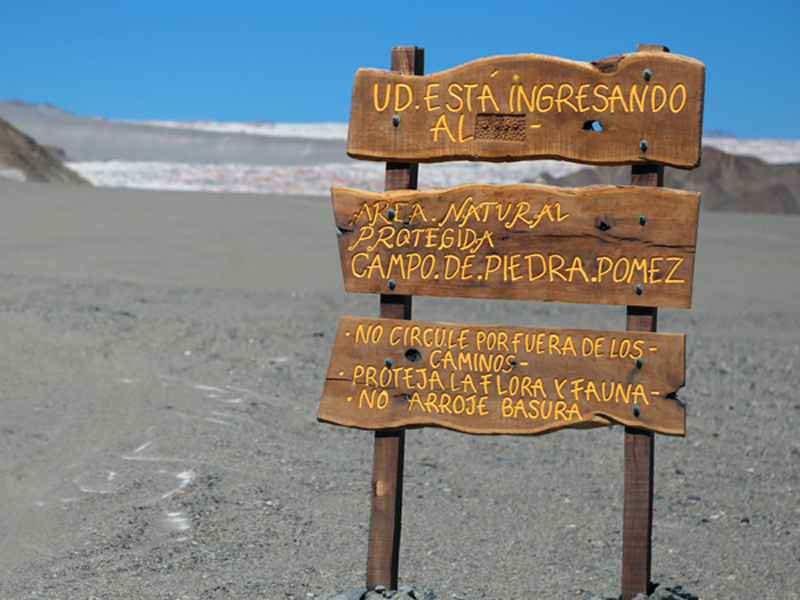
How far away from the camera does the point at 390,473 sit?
3328 millimetres

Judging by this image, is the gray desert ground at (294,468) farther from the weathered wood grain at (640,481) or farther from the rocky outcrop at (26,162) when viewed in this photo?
the rocky outcrop at (26,162)

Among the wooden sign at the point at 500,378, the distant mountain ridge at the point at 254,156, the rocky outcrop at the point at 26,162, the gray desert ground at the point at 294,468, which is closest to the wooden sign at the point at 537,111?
the wooden sign at the point at 500,378

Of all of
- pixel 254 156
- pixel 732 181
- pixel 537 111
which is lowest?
pixel 537 111

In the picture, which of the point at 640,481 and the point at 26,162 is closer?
the point at 640,481

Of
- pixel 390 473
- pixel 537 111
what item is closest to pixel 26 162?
pixel 390 473

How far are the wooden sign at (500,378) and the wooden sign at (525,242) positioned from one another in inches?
6.8

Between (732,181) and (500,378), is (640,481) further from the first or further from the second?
(732,181)

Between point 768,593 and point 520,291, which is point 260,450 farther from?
point 768,593

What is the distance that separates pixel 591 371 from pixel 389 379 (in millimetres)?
853

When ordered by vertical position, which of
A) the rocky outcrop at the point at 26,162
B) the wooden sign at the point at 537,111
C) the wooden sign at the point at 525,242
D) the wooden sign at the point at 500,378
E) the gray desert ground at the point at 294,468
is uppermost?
the rocky outcrop at the point at 26,162

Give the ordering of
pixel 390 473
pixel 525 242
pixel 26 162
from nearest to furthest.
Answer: pixel 525 242 < pixel 390 473 < pixel 26 162

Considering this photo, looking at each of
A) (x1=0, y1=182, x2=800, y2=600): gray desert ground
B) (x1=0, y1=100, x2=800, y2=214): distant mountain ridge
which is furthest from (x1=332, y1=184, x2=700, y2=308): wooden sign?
(x1=0, y1=100, x2=800, y2=214): distant mountain ridge

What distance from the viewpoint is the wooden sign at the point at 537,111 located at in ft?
9.95

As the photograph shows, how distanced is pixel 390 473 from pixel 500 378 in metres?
0.66
